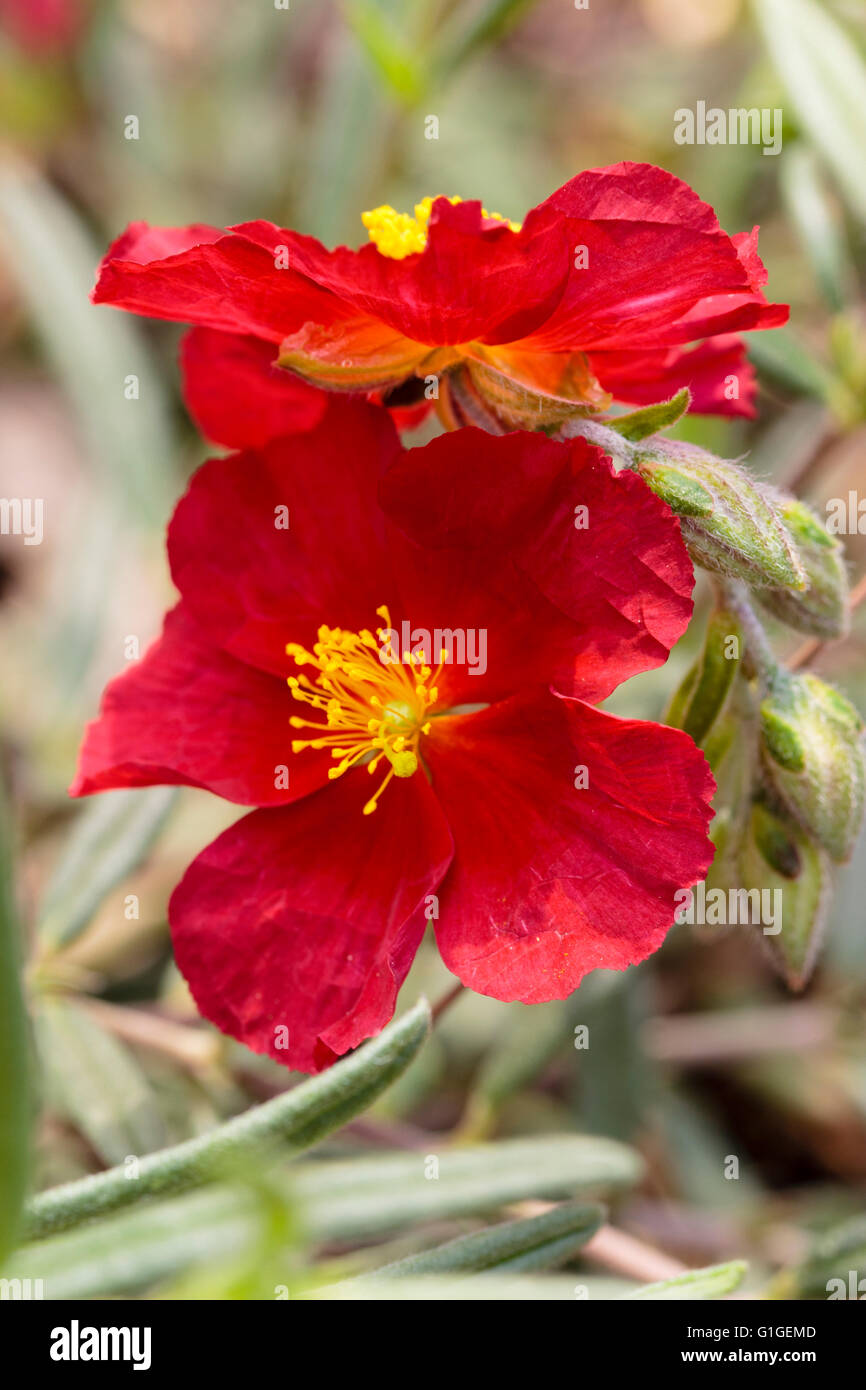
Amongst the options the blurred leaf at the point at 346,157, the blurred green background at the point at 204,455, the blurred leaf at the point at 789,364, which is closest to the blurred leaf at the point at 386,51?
the blurred green background at the point at 204,455

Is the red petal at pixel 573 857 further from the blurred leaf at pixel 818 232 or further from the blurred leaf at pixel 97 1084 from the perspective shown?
the blurred leaf at pixel 818 232

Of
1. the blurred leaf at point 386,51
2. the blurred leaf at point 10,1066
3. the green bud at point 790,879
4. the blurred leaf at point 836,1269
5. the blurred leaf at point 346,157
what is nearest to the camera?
the blurred leaf at point 10,1066

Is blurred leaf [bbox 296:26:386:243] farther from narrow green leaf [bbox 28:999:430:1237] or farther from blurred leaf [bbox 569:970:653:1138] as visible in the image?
narrow green leaf [bbox 28:999:430:1237]

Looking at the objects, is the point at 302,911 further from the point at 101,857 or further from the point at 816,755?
the point at 101,857

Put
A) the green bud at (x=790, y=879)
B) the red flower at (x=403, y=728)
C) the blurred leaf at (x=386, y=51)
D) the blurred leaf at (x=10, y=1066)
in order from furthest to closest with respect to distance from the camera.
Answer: the blurred leaf at (x=386, y=51) → the green bud at (x=790, y=879) → the red flower at (x=403, y=728) → the blurred leaf at (x=10, y=1066)

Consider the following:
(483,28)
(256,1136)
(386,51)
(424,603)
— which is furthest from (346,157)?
(256,1136)

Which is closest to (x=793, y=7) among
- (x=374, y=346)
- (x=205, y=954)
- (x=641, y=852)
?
(x=374, y=346)
